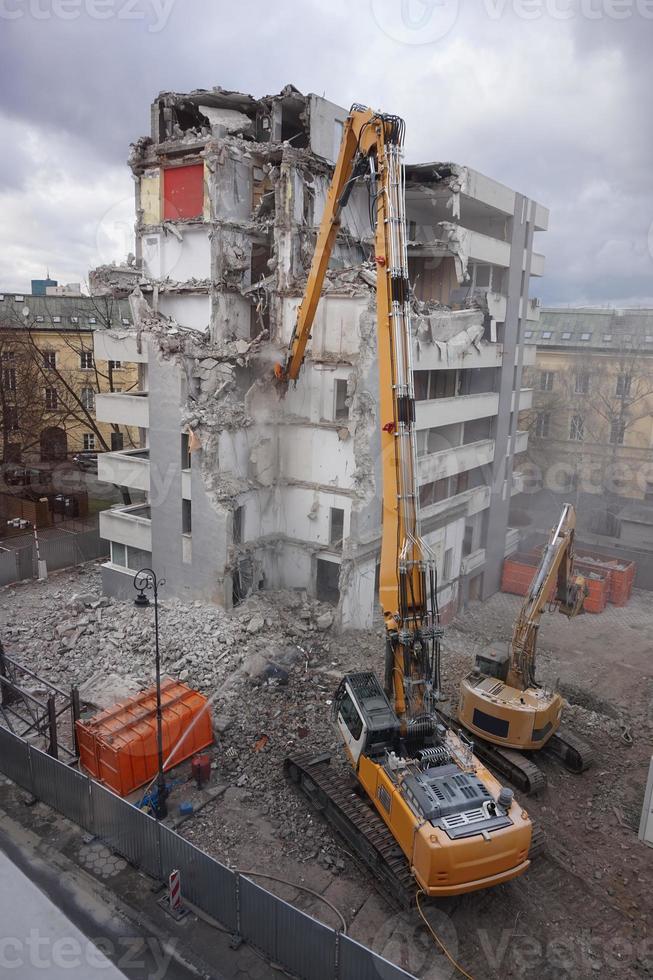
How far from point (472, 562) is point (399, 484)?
17788 millimetres

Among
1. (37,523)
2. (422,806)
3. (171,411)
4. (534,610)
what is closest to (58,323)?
(37,523)

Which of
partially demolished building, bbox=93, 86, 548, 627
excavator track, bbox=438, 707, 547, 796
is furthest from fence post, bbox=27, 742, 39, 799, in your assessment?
excavator track, bbox=438, 707, 547, 796

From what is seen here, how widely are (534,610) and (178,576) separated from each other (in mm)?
11948

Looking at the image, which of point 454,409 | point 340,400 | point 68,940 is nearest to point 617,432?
point 454,409

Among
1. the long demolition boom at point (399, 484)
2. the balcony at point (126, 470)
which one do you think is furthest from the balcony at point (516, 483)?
the long demolition boom at point (399, 484)

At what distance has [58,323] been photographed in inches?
1768

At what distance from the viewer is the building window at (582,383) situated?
128ft

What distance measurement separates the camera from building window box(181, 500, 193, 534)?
71.7 feet

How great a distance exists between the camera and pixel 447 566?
2719 centimetres

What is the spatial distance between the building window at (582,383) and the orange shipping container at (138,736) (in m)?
31.6

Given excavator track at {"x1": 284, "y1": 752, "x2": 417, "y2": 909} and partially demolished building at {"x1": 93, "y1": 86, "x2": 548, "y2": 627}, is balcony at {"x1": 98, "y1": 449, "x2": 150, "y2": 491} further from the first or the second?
excavator track at {"x1": 284, "y1": 752, "x2": 417, "y2": 909}

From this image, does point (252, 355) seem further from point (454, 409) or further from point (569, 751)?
point (569, 751)

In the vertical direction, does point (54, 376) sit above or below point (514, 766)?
above

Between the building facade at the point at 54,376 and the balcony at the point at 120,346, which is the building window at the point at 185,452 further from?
the building facade at the point at 54,376
